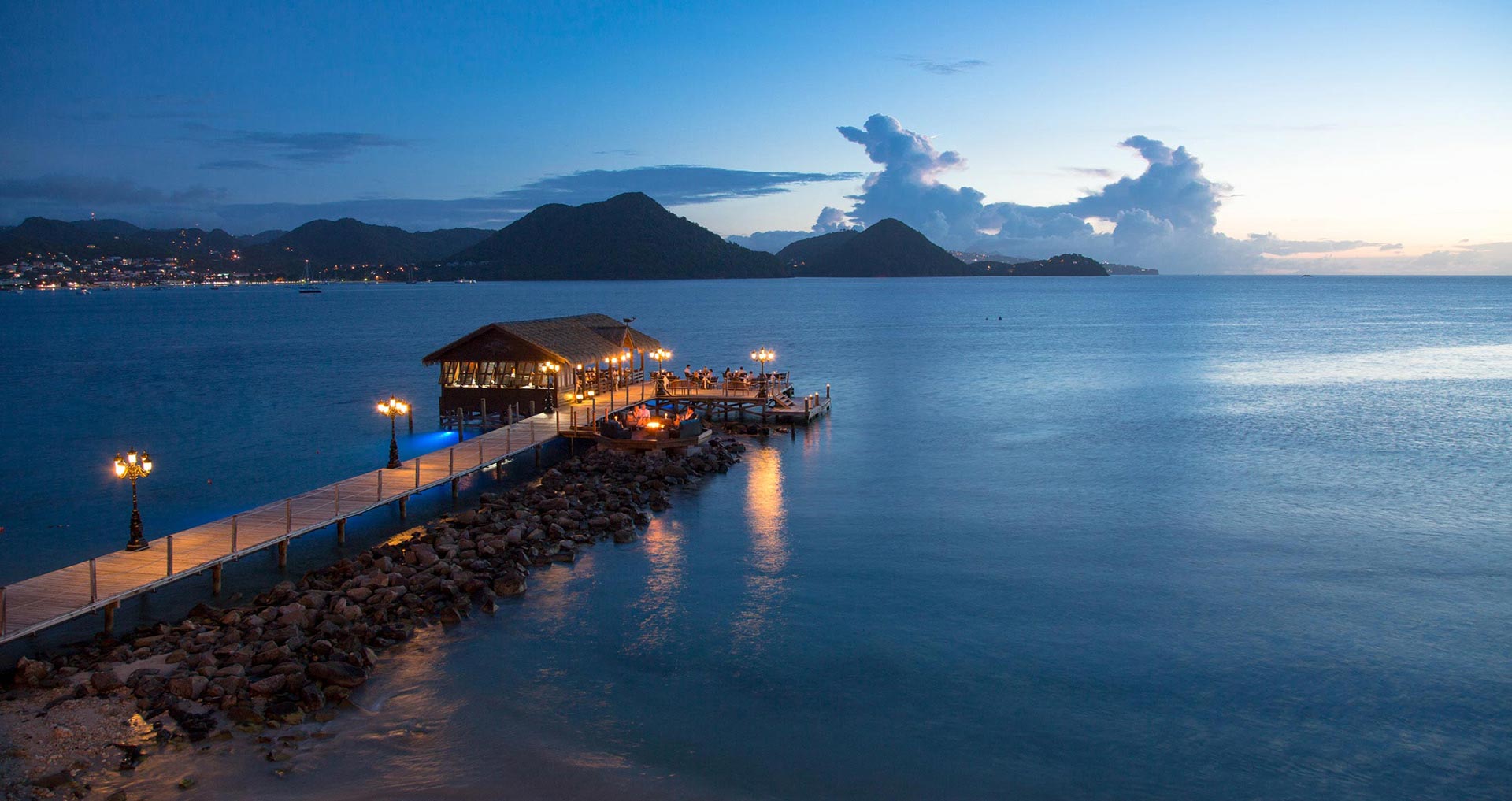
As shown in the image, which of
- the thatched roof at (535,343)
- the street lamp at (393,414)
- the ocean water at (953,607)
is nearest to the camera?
the ocean water at (953,607)

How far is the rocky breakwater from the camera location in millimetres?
14211

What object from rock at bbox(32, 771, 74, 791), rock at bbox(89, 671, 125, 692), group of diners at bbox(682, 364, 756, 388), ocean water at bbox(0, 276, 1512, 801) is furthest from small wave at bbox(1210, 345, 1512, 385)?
rock at bbox(32, 771, 74, 791)

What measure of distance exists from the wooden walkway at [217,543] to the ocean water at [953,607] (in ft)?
3.76

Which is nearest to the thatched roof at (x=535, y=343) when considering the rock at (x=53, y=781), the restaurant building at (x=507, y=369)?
the restaurant building at (x=507, y=369)

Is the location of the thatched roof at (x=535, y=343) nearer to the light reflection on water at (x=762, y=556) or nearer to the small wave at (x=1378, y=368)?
the light reflection on water at (x=762, y=556)

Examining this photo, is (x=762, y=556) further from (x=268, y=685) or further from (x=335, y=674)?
(x=268, y=685)

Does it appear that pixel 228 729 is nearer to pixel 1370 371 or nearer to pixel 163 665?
pixel 163 665

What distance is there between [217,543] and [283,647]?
18.7ft

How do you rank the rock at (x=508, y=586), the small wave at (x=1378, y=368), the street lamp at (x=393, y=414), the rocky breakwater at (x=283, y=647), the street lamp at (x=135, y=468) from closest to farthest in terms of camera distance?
1. the rocky breakwater at (x=283, y=647)
2. the street lamp at (x=135, y=468)
3. the rock at (x=508, y=586)
4. the street lamp at (x=393, y=414)
5. the small wave at (x=1378, y=368)

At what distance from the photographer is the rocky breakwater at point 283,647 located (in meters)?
14.2

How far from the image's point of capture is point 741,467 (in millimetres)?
35000

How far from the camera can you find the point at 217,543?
20.7 meters

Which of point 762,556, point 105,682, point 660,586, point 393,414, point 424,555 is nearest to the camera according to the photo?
point 105,682

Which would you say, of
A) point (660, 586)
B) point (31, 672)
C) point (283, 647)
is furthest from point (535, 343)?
point (31, 672)
